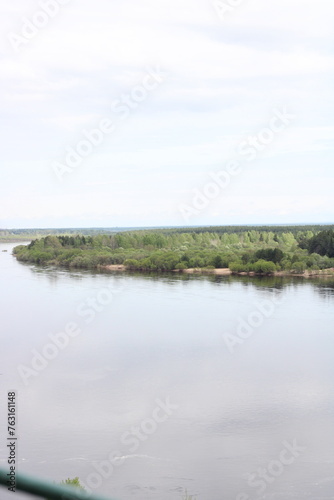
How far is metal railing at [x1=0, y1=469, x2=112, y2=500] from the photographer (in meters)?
0.69

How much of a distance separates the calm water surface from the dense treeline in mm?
7739

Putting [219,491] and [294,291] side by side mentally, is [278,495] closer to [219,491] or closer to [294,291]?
[219,491]

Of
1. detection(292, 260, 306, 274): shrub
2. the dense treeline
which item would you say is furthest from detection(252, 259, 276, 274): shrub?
detection(292, 260, 306, 274): shrub

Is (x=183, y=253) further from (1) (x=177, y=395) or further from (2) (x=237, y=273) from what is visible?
(1) (x=177, y=395)

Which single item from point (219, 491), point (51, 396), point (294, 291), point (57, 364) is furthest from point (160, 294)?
point (219, 491)

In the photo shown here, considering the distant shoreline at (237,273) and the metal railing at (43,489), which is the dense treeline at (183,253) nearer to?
the distant shoreline at (237,273)

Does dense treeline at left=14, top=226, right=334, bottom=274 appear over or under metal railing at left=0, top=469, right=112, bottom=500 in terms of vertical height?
under

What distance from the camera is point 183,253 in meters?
27.3

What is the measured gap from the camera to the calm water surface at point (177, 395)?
5629mm

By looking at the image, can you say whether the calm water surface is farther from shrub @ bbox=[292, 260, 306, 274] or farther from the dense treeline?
the dense treeline

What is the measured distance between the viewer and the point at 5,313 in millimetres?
14578

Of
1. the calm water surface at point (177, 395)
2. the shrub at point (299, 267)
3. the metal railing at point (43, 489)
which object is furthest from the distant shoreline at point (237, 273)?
the metal railing at point (43, 489)

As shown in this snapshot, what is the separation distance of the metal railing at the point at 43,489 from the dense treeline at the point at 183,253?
2253 centimetres

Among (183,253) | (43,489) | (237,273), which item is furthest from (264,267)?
(43,489)
